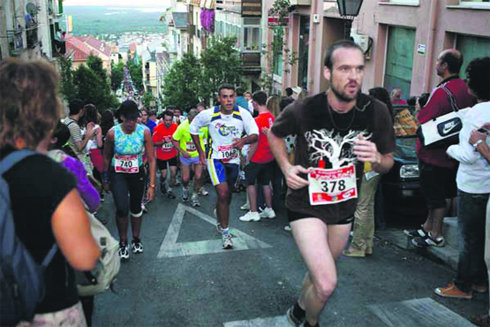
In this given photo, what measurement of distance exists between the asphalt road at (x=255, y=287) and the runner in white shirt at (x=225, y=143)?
0.54 metres

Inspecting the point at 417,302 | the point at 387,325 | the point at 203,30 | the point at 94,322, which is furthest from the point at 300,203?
the point at 203,30

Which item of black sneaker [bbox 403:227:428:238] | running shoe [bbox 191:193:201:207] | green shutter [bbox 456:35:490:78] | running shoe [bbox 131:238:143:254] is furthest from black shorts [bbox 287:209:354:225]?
green shutter [bbox 456:35:490:78]

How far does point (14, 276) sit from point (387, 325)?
3150 millimetres

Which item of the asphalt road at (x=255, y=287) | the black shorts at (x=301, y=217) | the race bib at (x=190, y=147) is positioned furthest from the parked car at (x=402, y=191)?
the race bib at (x=190, y=147)

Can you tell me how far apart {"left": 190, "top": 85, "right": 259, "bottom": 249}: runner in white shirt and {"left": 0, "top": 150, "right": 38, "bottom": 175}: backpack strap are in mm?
4333

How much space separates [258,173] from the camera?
806 cm

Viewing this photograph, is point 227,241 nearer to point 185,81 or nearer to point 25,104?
point 25,104

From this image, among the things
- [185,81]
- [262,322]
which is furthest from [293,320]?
[185,81]

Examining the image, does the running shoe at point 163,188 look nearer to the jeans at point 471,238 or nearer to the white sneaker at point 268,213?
the white sneaker at point 268,213

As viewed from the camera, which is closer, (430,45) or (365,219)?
(365,219)

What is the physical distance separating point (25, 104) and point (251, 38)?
103 feet

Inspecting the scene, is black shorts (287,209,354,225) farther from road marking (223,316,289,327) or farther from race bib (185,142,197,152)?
race bib (185,142,197,152)

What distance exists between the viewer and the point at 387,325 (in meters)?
4.24

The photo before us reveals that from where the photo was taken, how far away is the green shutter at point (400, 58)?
13133 mm
